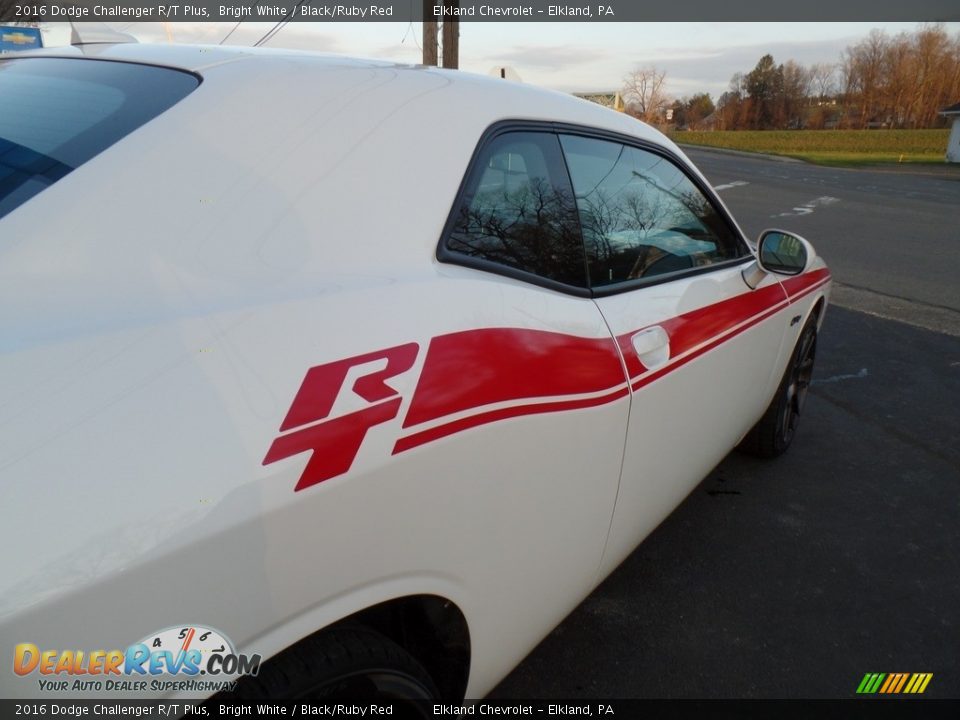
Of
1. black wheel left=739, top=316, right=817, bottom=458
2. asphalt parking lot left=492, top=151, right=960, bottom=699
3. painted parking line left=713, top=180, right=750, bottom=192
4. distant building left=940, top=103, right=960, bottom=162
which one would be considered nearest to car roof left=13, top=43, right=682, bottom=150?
asphalt parking lot left=492, top=151, right=960, bottom=699

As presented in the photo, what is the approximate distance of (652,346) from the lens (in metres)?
2.08

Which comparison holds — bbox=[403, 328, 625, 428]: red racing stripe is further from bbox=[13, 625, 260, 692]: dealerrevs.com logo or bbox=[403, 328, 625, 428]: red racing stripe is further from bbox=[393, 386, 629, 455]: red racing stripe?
bbox=[13, 625, 260, 692]: dealerrevs.com logo

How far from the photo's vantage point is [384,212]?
1.53 m

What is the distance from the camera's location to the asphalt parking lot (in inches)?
94.7

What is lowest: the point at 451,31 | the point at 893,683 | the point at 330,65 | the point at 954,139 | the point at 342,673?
the point at 893,683

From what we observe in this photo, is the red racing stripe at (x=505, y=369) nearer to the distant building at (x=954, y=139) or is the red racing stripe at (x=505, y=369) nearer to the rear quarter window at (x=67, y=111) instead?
the rear quarter window at (x=67, y=111)

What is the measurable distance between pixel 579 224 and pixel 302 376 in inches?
45.3

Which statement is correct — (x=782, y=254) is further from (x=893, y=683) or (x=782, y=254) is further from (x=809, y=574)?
(x=893, y=683)

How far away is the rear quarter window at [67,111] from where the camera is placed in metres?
1.38

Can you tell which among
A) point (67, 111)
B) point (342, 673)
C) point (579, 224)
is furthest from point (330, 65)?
point (342, 673)

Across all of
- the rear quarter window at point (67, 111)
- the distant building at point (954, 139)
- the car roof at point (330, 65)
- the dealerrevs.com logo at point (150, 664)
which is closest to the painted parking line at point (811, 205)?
the car roof at point (330, 65)

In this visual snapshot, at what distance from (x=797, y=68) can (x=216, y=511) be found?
101293 millimetres

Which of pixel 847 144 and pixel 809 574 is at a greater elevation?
pixel 847 144

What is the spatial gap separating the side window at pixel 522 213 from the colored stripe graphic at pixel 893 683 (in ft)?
5.45
